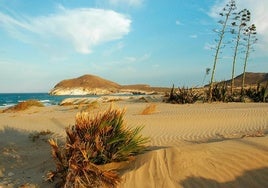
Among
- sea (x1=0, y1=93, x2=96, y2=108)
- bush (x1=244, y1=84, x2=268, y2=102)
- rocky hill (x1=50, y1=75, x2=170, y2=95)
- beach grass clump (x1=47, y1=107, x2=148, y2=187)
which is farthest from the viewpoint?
rocky hill (x1=50, y1=75, x2=170, y2=95)

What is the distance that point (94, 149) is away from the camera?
683 centimetres

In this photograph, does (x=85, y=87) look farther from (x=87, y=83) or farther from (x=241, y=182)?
(x=241, y=182)

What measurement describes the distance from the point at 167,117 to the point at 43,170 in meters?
8.46

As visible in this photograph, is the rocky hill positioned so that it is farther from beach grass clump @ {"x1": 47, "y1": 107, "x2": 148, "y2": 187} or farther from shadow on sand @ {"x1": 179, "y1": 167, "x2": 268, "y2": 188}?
shadow on sand @ {"x1": 179, "y1": 167, "x2": 268, "y2": 188}

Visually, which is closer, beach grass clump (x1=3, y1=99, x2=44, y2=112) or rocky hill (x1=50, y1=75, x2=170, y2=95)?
beach grass clump (x1=3, y1=99, x2=44, y2=112)

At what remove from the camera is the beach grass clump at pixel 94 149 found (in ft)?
21.1

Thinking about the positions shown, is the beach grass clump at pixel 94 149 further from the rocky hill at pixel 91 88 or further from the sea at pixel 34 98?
the rocky hill at pixel 91 88

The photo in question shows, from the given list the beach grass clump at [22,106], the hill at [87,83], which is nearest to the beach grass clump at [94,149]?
the beach grass clump at [22,106]

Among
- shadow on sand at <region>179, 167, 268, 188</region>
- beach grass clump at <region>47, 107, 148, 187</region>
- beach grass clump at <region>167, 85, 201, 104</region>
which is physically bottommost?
shadow on sand at <region>179, 167, 268, 188</region>

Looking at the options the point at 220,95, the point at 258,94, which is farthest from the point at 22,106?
the point at 258,94

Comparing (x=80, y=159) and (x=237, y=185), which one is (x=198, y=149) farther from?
(x=80, y=159)

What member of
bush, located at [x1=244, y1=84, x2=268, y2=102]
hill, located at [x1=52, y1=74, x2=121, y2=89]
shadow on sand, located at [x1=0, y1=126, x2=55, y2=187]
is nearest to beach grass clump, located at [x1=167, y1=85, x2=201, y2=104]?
bush, located at [x1=244, y1=84, x2=268, y2=102]

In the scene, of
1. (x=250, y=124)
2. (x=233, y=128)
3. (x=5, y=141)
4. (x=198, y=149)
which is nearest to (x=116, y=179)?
(x=198, y=149)

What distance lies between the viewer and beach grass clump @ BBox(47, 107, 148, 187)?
6.42 m
